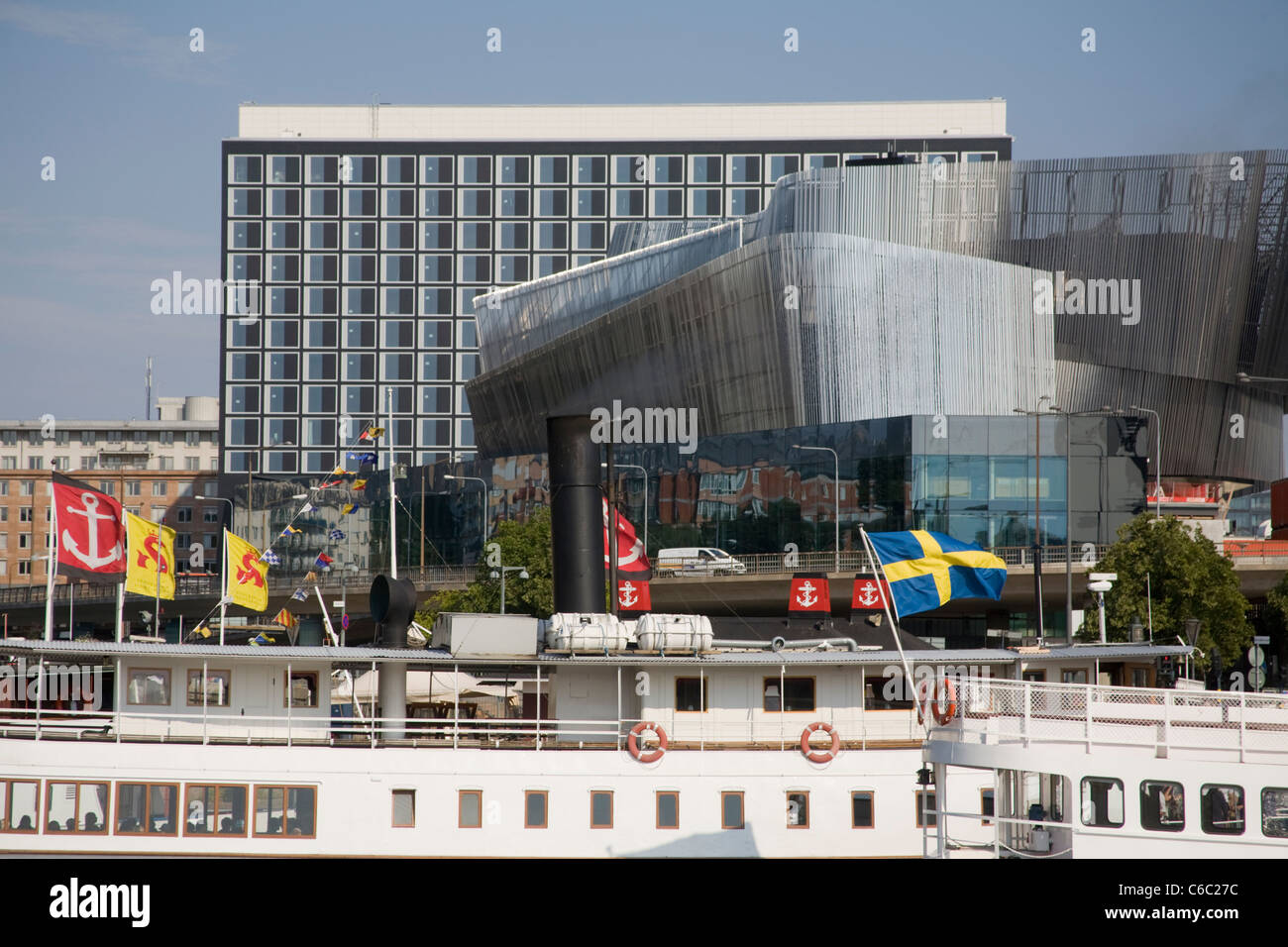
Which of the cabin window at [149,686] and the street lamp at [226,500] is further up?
the street lamp at [226,500]

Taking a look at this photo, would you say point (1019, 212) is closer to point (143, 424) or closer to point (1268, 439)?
point (1268, 439)

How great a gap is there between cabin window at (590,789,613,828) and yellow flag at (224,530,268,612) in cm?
932

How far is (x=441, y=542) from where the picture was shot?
10331 cm

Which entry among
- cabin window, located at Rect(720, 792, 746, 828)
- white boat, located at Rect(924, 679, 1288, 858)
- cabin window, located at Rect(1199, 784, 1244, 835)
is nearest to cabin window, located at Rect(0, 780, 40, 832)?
cabin window, located at Rect(720, 792, 746, 828)

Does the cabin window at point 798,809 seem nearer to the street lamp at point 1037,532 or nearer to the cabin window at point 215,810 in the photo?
the street lamp at point 1037,532

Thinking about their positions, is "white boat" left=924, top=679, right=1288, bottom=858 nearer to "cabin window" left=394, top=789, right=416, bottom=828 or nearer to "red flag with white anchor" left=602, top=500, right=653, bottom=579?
"cabin window" left=394, top=789, right=416, bottom=828

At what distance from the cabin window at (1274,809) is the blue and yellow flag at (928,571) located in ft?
28.4

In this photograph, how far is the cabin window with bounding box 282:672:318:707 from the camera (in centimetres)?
2830

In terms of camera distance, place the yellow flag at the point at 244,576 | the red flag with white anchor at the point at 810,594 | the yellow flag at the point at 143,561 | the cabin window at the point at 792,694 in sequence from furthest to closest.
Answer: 1. the red flag with white anchor at the point at 810,594
2. the yellow flag at the point at 244,576
3. the yellow flag at the point at 143,561
4. the cabin window at the point at 792,694

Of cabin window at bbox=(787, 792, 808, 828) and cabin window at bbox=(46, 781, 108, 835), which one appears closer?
cabin window at bbox=(46, 781, 108, 835)

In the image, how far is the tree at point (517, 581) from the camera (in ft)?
226

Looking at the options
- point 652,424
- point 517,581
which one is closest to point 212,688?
point 517,581
